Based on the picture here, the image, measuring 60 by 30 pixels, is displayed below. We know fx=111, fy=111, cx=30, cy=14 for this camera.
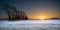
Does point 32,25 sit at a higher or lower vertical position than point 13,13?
lower

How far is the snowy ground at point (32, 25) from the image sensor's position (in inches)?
75.6

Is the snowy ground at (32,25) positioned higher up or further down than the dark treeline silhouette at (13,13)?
further down

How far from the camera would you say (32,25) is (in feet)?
6.38

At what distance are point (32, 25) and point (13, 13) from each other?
409 millimetres

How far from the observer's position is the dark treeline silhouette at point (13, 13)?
1994mm

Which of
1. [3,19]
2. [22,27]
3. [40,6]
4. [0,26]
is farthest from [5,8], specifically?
[40,6]

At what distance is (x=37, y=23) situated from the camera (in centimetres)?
194

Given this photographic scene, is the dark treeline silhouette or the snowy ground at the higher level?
the dark treeline silhouette

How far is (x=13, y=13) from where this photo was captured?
2016 mm

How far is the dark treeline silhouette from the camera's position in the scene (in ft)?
6.54

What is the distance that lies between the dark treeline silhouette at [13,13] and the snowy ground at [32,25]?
8 centimetres

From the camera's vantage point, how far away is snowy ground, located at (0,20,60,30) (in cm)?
192

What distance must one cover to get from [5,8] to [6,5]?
57 millimetres

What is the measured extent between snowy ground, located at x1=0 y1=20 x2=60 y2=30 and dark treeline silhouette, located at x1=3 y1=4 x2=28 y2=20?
0.08m
